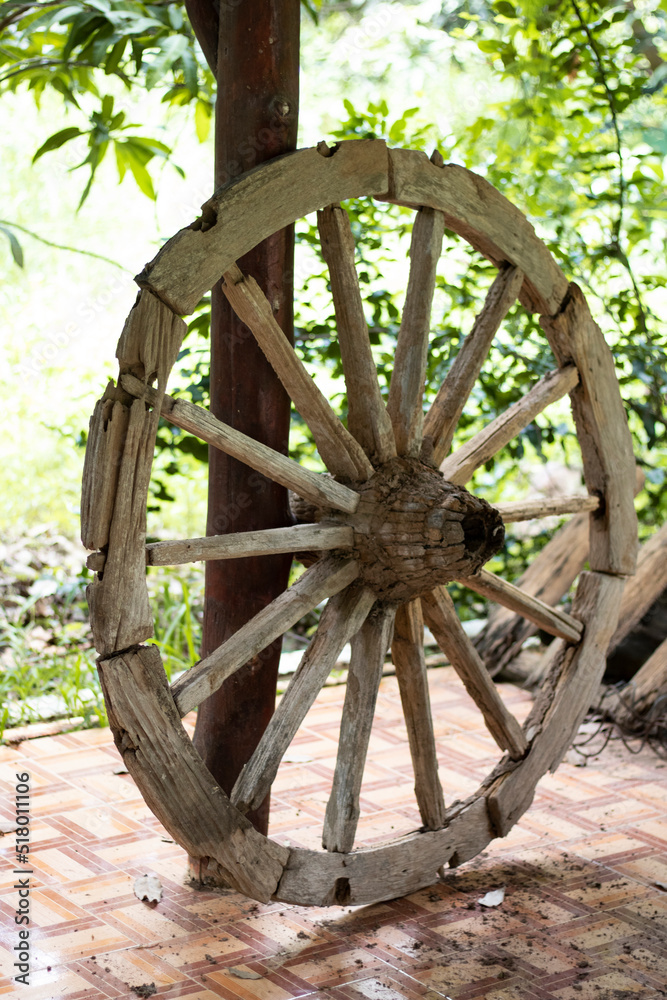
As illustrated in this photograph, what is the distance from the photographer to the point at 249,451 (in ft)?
7.79

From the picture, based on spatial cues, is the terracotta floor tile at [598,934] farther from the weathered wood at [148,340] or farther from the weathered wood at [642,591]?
the weathered wood at [642,591]

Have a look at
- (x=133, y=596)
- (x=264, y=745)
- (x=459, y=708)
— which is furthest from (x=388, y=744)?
(x=133, y=596)

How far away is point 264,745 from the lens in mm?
2391

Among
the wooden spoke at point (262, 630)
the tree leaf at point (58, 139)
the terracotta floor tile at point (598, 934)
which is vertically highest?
the tree leaf at point (58, 139)

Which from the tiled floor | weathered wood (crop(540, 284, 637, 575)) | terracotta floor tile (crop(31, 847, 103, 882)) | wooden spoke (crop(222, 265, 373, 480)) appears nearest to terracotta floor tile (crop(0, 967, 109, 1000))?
the tiled floor

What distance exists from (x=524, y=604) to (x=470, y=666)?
0.24 m

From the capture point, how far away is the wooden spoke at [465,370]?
9.12 ft

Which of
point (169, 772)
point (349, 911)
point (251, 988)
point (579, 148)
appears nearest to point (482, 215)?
point (169, 772)

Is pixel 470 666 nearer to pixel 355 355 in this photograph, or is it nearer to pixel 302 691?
pixel 302 691

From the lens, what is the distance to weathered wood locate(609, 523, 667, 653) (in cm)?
426

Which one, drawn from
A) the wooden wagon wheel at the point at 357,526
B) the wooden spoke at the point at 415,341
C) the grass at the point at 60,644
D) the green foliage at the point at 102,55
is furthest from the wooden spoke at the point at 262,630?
the grass at the point at 60,644

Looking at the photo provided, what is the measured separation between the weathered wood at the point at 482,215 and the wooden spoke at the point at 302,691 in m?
0.99

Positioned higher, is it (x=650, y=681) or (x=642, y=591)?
(x=642, y=591)

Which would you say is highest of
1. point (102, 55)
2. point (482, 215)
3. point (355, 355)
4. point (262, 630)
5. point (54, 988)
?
point (102, 55)
